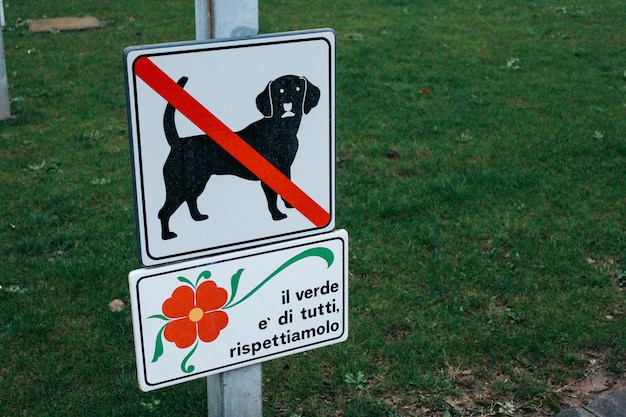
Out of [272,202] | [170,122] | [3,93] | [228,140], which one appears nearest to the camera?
[170,122]

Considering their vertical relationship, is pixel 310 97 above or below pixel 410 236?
above

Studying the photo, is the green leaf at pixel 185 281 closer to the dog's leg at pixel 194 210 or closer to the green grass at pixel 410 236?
the dog's leg at pixel 194 210

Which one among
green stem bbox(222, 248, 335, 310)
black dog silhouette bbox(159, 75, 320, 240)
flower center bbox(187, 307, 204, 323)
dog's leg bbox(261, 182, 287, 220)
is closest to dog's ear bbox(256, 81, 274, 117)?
black dog silhouette bbox(159, 75, 320, 240)

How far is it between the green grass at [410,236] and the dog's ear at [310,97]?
1.75 meters

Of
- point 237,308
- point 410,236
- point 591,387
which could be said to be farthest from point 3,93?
point 237,308

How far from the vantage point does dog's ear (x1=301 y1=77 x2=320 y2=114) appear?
2.44 meters

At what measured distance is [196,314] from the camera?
2443 millimetres

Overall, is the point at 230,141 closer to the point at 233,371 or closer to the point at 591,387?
the point at 233,371

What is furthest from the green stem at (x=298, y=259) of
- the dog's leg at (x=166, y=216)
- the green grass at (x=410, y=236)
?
the green grass at (x=410, y=236)

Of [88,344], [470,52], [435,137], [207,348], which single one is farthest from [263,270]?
[470,52]

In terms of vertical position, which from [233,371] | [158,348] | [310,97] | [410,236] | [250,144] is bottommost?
[410,236]

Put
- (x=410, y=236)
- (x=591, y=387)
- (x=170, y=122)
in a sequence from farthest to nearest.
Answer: (x=410, y=236) < (x=591, y=387) < (x=170, y=122)

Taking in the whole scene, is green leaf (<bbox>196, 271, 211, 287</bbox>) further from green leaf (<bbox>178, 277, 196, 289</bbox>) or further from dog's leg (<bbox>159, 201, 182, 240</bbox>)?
dog's leg (<bbox>159, 201, 182, 240</bbox>)

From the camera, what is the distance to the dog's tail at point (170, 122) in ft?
7.36
